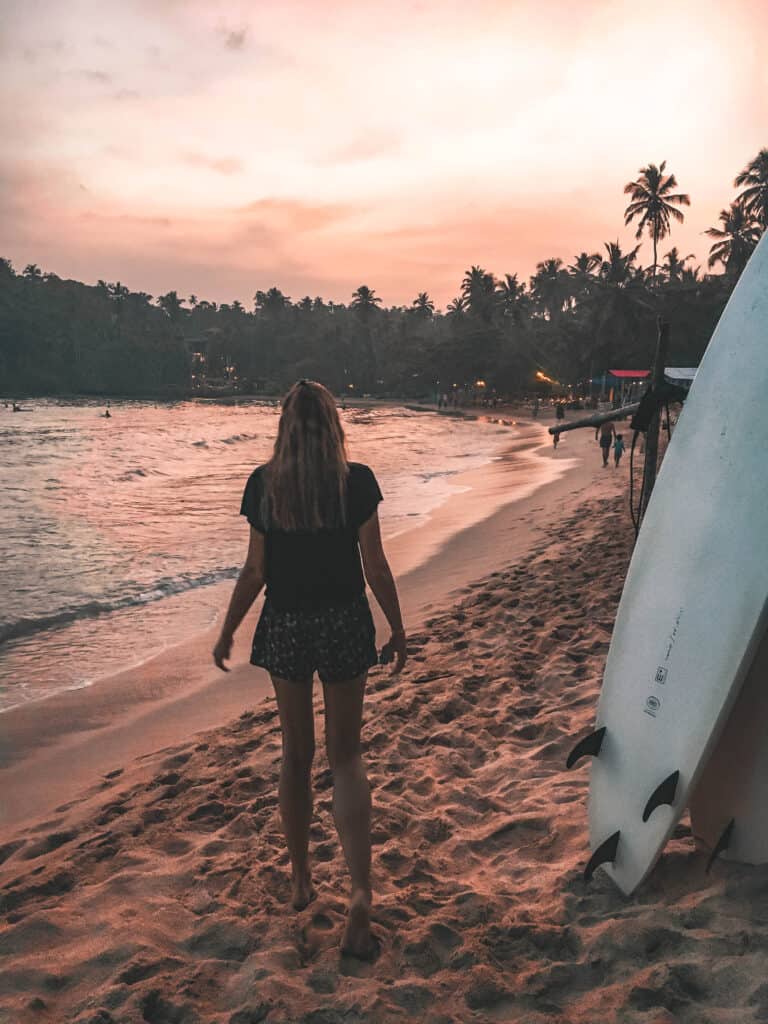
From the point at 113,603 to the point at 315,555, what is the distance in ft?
22.0

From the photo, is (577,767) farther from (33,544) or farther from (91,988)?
(33,544)

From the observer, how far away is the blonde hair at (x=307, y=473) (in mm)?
2041

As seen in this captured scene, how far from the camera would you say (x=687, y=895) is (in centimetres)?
229

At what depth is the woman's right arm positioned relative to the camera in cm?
215

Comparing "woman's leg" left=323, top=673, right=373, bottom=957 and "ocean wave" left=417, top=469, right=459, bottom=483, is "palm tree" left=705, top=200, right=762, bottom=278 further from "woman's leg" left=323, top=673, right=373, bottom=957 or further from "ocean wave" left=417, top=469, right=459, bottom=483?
"woman's leg" left=323, top=673, right=373, bottom=957

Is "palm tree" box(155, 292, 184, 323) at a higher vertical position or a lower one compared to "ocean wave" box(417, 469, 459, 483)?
higher

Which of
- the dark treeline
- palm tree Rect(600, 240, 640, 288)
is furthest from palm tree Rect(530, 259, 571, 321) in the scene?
palm tree Rect(600, 240, 640, 288)

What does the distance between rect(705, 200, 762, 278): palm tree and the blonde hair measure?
1762 inches

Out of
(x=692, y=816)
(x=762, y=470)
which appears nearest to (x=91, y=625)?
(x=692, y=816)

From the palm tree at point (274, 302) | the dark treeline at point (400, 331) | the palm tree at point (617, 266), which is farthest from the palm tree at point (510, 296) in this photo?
the palm tree at point (274, 302)

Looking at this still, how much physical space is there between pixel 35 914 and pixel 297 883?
39.6 inches

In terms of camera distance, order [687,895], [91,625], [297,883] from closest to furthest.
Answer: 1. [687,895]
2. [297,883]
3. [91,625]

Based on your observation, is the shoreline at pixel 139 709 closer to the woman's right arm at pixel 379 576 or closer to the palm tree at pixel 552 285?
the woman's right arm at pixel 379 576

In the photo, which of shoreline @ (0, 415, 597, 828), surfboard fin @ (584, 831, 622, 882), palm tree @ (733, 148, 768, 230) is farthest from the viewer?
palm tree @ (733, 148, 768, 230)
